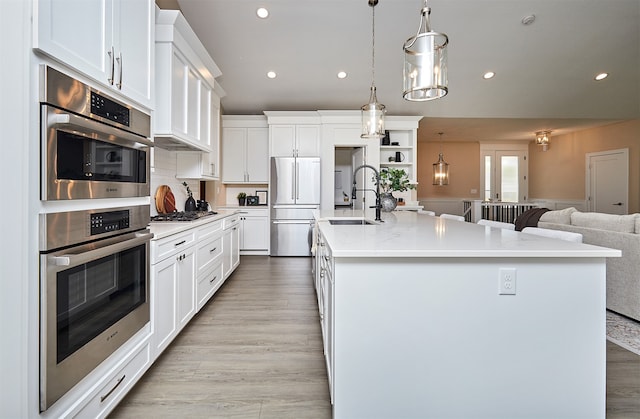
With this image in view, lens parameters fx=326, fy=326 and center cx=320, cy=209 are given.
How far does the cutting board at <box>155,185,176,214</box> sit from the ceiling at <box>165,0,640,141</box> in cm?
238

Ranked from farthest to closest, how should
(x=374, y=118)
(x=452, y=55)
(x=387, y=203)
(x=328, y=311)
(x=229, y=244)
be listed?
(x=452, y=55)
(x=229, y=244)
(x=387, y=203)
(x=374, y=118)
(x=328, y=311)

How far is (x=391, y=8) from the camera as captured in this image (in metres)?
4.18

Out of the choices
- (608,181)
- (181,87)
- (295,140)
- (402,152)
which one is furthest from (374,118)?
(608,181)

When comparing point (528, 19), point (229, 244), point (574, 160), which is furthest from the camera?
point (574, 160)

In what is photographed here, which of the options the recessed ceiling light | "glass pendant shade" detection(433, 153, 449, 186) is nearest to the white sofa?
the recessed ceiling light

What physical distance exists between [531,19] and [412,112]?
226 cm

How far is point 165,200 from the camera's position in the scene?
3.23 m

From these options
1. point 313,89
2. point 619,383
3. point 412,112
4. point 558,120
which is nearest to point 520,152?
point 558,120

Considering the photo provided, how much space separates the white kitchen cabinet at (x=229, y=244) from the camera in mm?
3678

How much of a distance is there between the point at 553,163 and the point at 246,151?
7.70 meters

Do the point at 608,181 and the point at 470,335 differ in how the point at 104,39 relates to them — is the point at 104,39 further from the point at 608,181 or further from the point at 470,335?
the point at 608,181

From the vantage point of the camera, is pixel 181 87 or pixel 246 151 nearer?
pixel 181 87

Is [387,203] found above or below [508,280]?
above

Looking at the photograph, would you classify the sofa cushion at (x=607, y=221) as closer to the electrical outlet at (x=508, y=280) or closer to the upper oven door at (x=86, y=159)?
the electrical outlet at (x=508, y=280)
